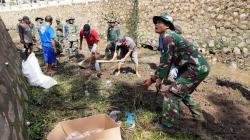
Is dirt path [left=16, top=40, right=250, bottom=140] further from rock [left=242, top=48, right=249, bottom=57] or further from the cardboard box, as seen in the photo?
rock [left=242, top=48, right=249, bottom=57]

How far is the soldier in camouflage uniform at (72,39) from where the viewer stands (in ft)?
38.3

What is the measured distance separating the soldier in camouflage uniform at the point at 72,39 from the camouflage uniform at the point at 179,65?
22.9ft

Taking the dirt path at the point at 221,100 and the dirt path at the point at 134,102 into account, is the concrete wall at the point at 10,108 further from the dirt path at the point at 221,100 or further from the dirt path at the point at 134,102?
the dirt path at the point at 221,100

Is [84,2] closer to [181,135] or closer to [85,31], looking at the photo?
[85,31]

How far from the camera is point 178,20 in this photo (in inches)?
666

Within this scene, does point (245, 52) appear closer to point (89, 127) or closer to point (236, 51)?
point (236, 51)

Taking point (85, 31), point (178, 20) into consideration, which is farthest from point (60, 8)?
point (85, 31)

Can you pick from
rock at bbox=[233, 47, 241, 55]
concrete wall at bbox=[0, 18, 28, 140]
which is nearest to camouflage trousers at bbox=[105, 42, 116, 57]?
rock at bbox=[233, 47, 241, 55]

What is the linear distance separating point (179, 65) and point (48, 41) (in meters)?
4.65

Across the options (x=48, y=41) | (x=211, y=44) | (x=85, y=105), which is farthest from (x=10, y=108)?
(x=211, y=44)

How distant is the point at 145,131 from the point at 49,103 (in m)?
1.76

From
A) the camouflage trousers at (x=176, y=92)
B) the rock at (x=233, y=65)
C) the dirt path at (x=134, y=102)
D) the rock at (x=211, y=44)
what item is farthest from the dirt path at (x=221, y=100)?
the rock at (x=211, y=44)

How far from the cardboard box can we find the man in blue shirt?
4394mm

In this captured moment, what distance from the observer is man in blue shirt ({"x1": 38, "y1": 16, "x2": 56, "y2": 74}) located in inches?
349
